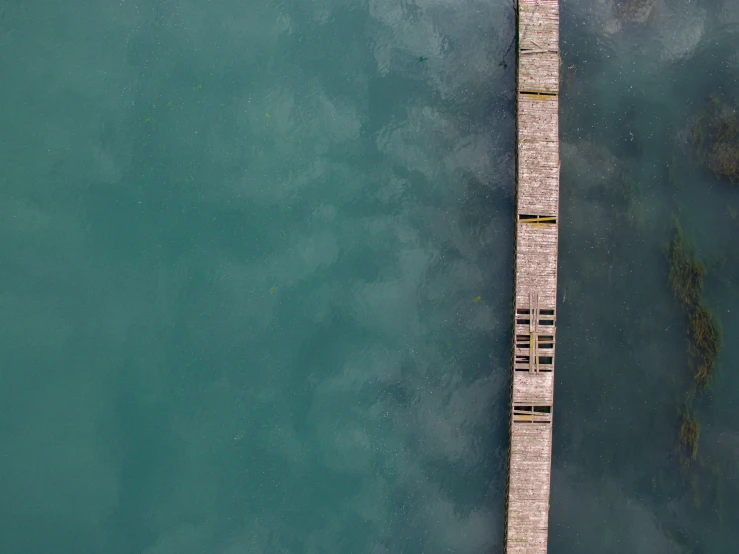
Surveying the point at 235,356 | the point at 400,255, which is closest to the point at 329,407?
the point at 235,356

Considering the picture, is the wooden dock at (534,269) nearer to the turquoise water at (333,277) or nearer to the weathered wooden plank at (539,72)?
the weathered wooden plank at (539,72)

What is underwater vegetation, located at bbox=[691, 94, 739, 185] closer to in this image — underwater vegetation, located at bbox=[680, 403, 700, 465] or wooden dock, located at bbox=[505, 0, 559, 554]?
wooden dock, located at bbox=[505, 0, 559, 554]

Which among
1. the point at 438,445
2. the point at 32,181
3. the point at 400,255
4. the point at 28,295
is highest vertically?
the point at 32,181

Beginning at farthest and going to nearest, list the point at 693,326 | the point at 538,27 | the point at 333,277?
1. the point at 693,326
2. the point at 333,277
3. the point at 538,27

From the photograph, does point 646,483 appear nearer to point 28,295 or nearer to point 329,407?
point 329,407

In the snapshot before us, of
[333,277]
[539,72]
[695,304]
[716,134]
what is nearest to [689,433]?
[695,304]

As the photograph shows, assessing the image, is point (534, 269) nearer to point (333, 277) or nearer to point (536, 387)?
point (536, 387)

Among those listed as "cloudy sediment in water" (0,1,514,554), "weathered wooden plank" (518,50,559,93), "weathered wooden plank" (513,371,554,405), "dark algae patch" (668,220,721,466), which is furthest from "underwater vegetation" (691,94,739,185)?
"weathered wooden plank" (513,371,554,405)
